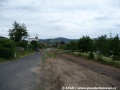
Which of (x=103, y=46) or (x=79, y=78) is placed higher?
(x=103, y=46)

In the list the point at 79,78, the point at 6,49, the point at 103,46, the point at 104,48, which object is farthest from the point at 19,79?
the point at 6,49

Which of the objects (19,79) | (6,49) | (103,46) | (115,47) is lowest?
(19,79)

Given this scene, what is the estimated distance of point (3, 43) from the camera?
44.7 metres

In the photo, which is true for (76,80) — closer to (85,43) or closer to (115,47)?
(115,47)

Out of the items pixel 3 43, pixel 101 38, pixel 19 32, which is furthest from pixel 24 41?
pixel 101 38

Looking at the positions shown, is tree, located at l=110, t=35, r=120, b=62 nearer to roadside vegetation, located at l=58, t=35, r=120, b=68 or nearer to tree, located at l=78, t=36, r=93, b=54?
roadside vegetation, located at l=58, t=35, r=120, b=68

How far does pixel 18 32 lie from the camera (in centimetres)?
9256

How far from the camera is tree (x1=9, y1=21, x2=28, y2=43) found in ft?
303

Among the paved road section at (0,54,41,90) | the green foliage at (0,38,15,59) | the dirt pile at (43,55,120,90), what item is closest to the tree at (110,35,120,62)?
the dirt pile at (43,55,120,90)

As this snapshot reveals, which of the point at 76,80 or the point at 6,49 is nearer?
the point at 76,80

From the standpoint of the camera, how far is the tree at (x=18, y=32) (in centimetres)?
9244

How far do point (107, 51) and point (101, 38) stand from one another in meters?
6.84

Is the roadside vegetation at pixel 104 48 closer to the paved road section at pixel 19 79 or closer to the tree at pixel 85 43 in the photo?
the tree at pixel 85 43

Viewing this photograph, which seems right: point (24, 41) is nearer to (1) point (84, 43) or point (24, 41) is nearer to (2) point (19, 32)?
(2) point (19, 32)
